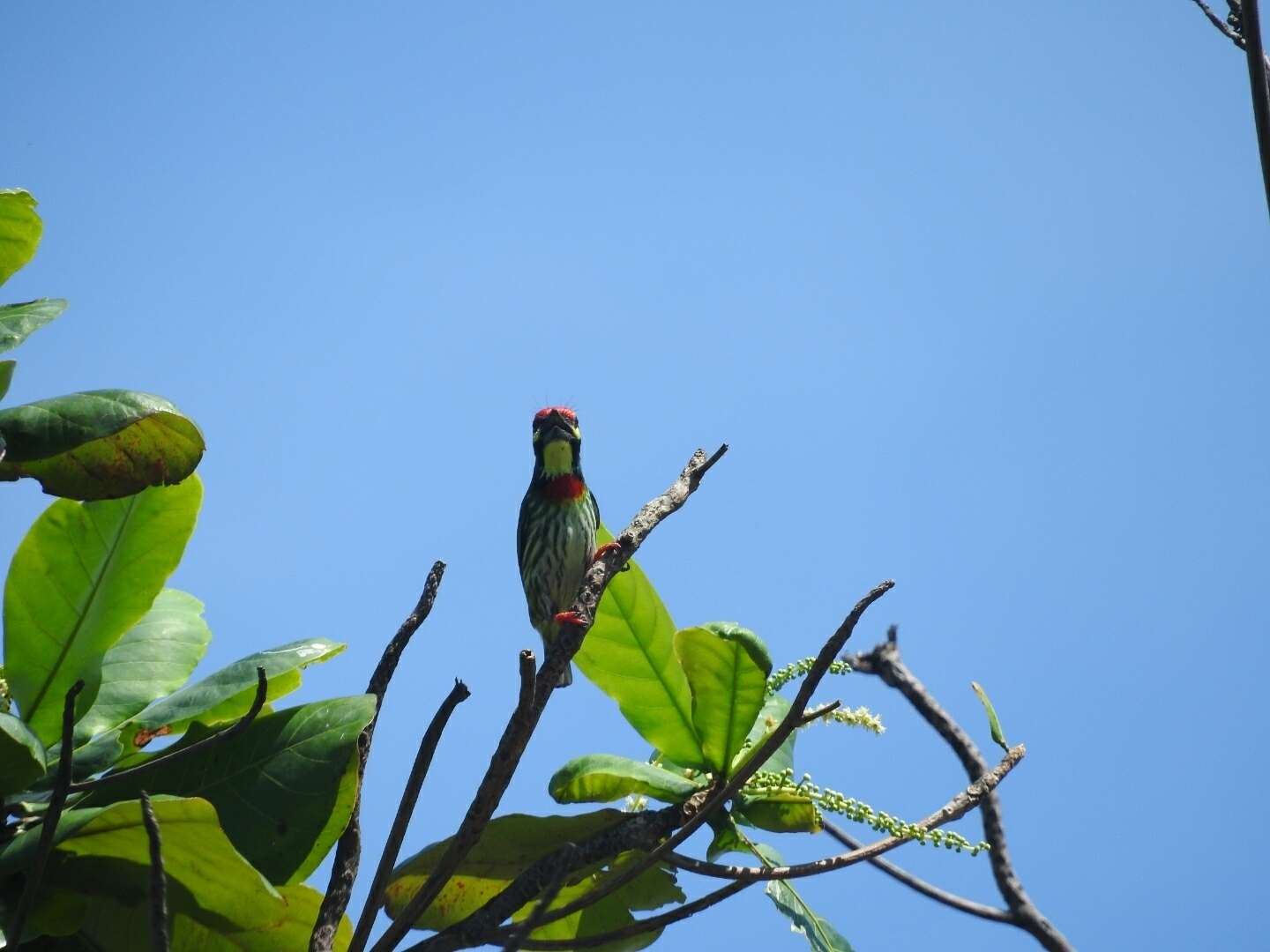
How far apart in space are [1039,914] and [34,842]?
2.63m

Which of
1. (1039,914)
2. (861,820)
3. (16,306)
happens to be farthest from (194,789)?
(1039,914)

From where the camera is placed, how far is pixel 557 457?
16.3 ft

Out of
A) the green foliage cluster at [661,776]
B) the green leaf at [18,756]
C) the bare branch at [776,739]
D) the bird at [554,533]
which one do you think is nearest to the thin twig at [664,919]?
the bare branch at [776,739]

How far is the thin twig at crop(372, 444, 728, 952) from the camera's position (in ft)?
6.72

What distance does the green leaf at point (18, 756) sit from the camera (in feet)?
6.72

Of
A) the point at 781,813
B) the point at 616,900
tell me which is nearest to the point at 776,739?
the point at 781,813

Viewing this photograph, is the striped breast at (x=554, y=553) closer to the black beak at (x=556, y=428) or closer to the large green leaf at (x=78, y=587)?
the black beak at (x=556, y=428)

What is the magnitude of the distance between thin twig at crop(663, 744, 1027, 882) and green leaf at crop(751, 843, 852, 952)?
21cm

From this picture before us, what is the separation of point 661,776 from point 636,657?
1.14ft

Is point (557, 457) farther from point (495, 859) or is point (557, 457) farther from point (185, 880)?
point (185, 880)

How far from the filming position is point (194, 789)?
2.24m

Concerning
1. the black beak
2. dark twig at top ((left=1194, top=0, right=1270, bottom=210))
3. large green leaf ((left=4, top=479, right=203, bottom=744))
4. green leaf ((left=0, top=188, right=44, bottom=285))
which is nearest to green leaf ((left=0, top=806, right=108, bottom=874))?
large green leaf ((left=4, top=479, right=203, bottom=744))

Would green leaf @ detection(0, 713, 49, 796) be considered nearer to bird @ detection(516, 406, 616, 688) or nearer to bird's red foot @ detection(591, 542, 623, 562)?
bird's red foot @ detection(591, 542, 623, 562)

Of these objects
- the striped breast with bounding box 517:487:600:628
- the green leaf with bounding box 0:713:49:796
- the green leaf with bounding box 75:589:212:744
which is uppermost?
the striped breast with bounding box 517:487:600:628
